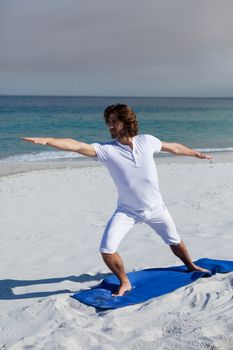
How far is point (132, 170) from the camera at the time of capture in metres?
5.08

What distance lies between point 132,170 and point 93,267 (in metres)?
1.74

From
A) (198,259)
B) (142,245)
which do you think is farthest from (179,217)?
(198,259)

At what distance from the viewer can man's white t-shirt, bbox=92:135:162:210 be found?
506 centimetres

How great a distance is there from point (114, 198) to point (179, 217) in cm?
235

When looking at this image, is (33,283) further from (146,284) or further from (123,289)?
(146,284)

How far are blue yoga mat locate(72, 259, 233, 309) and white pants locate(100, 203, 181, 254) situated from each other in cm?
43

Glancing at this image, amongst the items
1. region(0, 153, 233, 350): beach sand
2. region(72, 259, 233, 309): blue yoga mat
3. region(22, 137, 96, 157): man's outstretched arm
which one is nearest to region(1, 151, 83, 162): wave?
region(0, 153, 233, 350): beach sand

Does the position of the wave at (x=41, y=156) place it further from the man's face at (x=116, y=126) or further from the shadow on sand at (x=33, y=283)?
the man's face at (x=116, y=126)

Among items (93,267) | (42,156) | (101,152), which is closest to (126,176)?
(101,152)

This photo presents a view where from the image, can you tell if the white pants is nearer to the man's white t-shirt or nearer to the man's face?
the man's white t-shirt

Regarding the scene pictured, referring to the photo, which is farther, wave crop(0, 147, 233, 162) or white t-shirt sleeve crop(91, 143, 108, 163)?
wave crop(0, 147, 233, 162)

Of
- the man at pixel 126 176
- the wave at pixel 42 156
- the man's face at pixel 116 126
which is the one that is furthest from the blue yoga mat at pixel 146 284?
the wave at pixel 42 156

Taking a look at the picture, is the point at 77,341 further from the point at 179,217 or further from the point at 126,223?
the point at 179,217

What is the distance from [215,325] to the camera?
4.37m
